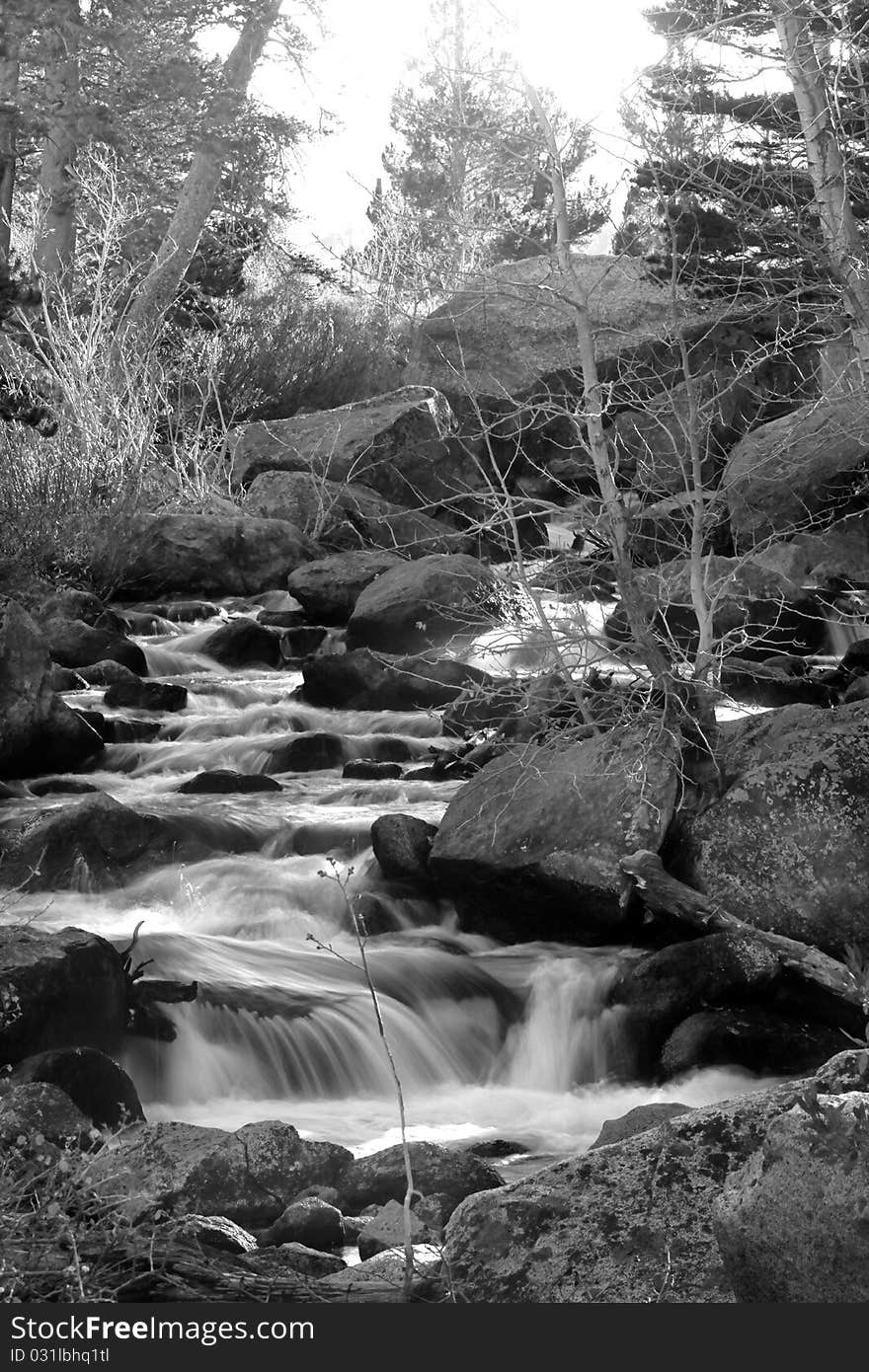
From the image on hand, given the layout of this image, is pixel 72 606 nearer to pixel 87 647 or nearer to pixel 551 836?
pixel 87 647

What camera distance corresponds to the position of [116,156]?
1819cm

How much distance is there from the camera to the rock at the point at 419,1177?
4.02 meters

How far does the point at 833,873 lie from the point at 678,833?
0.75 m

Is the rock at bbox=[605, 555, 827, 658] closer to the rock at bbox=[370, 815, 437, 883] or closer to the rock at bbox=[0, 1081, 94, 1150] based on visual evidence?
the rock at bbox=[370, 815, 437, 883]

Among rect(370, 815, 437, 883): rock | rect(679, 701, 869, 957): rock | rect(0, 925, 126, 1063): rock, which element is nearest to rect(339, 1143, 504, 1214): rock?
rect(0, 925, 126, 1063): rock

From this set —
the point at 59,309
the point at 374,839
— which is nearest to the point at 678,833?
the point at 374,839

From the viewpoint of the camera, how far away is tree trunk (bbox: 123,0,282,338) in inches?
709

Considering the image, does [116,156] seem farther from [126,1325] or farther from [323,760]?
[126,1325]

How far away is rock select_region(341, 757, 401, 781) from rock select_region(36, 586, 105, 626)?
3.61 metres

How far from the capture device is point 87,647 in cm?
Result: 1115

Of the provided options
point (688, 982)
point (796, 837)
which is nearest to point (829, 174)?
point (796, 837)

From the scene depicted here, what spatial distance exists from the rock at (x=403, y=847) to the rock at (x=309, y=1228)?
327cm

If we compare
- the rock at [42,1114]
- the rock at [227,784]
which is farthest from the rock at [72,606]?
the rock at [42,1114]

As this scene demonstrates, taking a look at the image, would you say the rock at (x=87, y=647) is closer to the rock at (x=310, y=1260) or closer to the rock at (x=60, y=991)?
the rock at (x=60, y=991)
